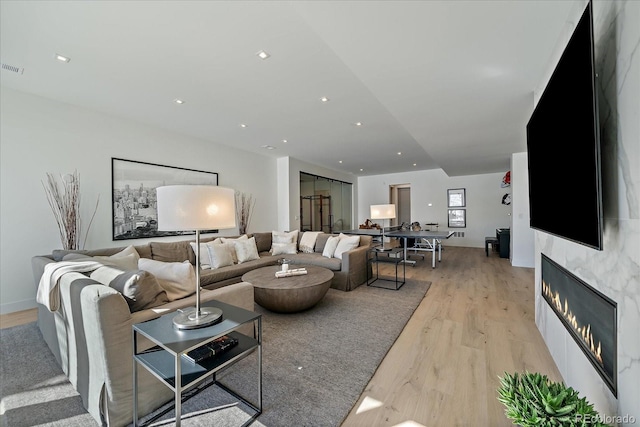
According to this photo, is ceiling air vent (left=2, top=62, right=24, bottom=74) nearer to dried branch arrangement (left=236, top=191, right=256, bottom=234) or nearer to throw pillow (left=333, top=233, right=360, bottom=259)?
dried branch arrangement (left=236, top=191, right=256, bottom=234)

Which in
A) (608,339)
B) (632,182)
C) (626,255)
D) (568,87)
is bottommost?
(608,339)

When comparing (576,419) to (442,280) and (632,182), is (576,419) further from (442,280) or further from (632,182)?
(442,280)

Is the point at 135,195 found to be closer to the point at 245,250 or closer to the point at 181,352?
the point at 245,250

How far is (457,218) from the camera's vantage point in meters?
9.25

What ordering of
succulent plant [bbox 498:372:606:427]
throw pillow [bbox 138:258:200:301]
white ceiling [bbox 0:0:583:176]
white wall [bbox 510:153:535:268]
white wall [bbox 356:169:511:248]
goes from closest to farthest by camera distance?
1. succulent plant [bbox 498:372:606:427]
2. white ceiling [bbox 0:0:583:176]
3. throw pillow [bbox 138:258:200:301]
4. white wall [bbox 510:153:535:268]
5. white wall [bbox 356:169:511:248]

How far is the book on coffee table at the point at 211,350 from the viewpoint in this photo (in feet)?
4.90

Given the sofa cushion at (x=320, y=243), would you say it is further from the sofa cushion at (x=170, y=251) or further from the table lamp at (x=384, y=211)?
the sofa cushion at (x=170, y=251)

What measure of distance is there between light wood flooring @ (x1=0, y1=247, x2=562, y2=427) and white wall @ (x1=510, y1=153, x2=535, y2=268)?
6.26ft

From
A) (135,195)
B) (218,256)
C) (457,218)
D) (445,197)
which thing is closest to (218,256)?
(218,256)

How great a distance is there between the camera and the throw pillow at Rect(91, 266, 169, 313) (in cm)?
166

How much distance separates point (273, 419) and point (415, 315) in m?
2.17

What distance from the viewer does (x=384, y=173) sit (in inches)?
401

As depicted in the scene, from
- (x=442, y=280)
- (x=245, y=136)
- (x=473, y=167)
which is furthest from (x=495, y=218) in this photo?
(x=245, y=136)

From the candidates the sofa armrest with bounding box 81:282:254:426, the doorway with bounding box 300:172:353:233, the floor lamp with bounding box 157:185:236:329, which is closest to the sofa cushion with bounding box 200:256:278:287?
the sofa armrest with bounding box 81:282:254:426
